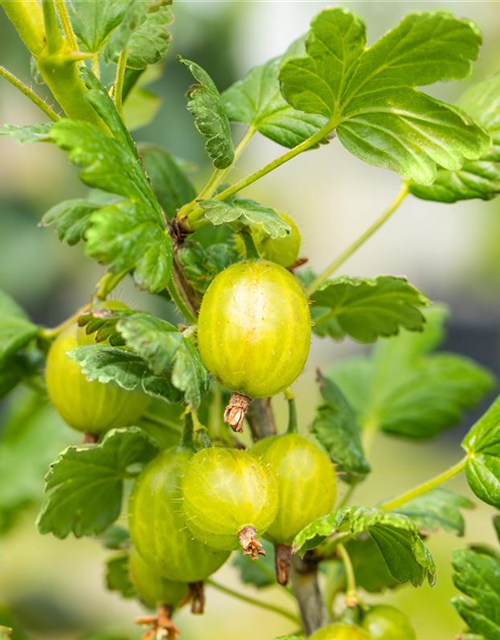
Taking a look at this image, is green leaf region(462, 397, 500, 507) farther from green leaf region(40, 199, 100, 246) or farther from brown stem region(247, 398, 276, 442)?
green leaf region(40, 199, 100, 246)

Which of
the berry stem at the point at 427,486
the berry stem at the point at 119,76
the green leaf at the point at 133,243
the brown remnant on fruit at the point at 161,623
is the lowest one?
the brown remnant on fruit at the point at 161,623

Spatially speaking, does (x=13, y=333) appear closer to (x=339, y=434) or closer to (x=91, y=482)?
(x=91, y=482)

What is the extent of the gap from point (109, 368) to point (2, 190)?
15.6 feet

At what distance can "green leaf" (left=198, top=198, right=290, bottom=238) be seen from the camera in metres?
0.68

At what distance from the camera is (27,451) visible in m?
1.48

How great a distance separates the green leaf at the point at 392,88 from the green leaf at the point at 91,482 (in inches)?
13.3

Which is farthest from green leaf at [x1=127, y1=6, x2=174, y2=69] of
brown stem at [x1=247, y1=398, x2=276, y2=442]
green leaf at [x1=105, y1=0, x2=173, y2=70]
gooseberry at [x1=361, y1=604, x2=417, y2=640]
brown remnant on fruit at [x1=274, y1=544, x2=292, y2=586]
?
gooseberry at [x1=361, y1=604, x2=417, y2=640]

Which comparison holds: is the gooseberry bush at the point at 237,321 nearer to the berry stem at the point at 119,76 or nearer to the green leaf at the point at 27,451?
the berry stem at the point at 119,76

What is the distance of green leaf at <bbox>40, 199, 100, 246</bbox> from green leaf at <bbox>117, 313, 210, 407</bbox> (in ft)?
0.48

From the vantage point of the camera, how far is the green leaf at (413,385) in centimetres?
129

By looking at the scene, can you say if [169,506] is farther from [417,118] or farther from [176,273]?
[417,118]

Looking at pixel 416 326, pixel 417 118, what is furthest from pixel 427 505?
pixel 417 118

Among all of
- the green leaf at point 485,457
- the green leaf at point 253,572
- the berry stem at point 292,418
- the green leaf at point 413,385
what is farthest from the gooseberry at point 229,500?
the green leaf at point 413,385

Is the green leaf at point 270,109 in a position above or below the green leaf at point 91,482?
above
